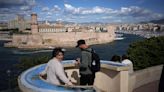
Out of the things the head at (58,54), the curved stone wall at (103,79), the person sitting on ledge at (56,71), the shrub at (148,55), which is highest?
the head at (58,54)

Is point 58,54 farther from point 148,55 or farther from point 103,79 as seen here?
point 148,55

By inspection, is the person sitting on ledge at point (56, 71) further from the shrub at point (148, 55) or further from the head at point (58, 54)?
the shrub at point (148, 55)

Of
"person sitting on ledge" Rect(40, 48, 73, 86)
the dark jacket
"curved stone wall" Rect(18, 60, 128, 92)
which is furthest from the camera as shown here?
the dark jacket

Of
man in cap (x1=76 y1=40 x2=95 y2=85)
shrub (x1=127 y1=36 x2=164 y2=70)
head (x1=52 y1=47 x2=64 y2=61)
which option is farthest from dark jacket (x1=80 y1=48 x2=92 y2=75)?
shrub (x1=127 y1=36 x2=164 y2=70)

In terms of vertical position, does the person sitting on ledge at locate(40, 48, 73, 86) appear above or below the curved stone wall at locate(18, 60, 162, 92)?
above

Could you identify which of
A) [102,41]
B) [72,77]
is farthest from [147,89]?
[102,41]

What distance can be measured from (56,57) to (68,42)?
102 ft

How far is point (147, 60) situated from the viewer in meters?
5.03

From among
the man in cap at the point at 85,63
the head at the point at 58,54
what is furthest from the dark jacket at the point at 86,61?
the head at the point at 58,54

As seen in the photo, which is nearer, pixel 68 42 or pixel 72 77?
pixel 72 77

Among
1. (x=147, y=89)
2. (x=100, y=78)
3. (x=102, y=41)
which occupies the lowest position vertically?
(x=102, y=41)

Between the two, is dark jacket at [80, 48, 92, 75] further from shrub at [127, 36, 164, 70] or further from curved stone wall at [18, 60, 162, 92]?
shrub at [127, 36, 164, 70]

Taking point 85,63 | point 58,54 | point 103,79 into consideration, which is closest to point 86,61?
point 85,63

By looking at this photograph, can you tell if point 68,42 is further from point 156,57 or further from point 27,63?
point 156,57
